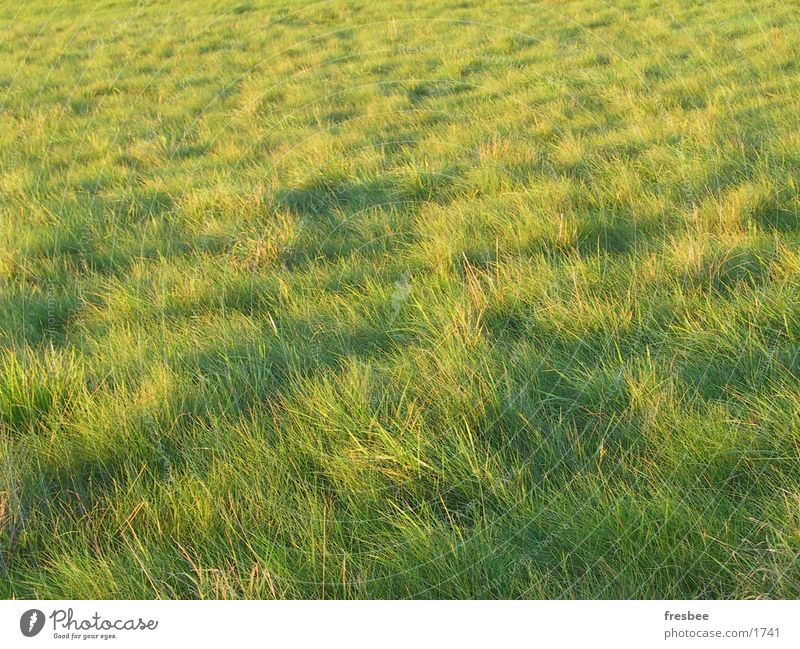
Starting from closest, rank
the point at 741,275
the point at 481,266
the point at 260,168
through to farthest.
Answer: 1. the point at 741,275
2. the point at 481,266
3. the point at 260,168

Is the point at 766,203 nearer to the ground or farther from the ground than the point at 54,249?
nearer to the ground

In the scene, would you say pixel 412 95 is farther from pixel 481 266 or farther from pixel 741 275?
pixel 741 275

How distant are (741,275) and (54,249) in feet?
11.1

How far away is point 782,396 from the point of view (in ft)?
6.86

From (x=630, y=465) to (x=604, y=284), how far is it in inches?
45.9

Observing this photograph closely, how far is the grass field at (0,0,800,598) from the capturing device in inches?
68.7

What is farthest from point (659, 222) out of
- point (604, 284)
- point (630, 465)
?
Answer: point (630, 465)

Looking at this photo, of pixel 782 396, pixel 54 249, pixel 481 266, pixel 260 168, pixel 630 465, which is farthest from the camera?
pixel 260 168

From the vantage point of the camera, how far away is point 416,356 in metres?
2.51

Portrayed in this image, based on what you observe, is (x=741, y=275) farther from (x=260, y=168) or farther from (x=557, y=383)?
(x=260, y=168)

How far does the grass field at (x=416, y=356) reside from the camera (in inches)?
68.7

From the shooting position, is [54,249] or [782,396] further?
[54,249]

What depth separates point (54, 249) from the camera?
12.7 feet

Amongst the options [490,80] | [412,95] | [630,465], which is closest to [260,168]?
[412,95]
